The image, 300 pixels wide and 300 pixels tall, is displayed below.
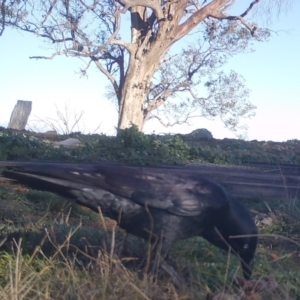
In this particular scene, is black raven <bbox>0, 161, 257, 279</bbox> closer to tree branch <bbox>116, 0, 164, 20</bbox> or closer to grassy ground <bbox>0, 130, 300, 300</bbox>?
grassy ground <bbox>0, 130, 300, 300</bbox>

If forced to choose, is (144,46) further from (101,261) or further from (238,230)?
(101,261)

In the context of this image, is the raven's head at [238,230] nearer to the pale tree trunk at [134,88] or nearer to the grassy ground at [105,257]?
the grassy ground at [105,257]

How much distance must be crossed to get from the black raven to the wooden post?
15755 mm

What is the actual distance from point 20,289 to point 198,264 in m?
1.62

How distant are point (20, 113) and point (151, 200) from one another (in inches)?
647

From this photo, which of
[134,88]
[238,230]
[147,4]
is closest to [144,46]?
[134,88]

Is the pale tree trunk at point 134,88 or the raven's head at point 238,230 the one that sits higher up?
the pale tree trunk at point 134,88

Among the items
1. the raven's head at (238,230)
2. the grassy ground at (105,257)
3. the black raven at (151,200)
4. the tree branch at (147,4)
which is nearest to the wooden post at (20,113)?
the tree branch at (147,4)

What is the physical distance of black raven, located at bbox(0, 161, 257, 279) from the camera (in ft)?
15.7

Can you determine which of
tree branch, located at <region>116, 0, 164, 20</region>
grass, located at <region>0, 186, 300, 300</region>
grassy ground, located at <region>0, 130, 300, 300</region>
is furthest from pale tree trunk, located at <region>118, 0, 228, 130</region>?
grass, located at <region>0, 186, 300, 300</region>

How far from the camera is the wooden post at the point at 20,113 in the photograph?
20469 mm

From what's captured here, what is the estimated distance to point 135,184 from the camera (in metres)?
4.89

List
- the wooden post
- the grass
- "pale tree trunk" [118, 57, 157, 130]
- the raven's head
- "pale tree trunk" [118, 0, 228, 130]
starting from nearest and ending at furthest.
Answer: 1. the grass
2. the raven's head
3. the wooden post
4. "pale tree trunk" [118, 0, 228, 130]
5. "pale tree trunk" [118, 57, 157, 130]

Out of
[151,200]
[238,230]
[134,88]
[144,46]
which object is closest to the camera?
[151,200]
